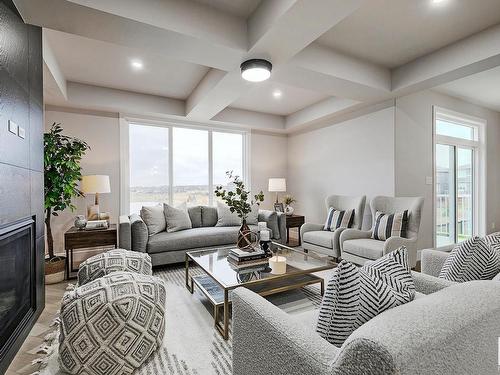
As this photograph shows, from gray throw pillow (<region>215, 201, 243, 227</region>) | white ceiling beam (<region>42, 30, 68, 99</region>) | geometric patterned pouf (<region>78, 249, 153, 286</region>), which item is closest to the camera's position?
geometric patterned pouf (<region>78, 249, 153, 286</region>)

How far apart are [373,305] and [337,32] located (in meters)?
2.55

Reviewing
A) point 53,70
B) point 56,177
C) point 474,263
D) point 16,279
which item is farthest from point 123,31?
point 474,263

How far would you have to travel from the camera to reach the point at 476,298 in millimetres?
786

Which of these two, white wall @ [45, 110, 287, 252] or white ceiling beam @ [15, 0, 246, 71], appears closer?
white ceiling beam @ [15, 0, 246, 71]

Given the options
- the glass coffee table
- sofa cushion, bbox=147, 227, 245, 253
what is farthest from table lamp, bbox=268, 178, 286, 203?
the glass coffee table

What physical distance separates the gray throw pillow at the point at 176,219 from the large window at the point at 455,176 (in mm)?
3799

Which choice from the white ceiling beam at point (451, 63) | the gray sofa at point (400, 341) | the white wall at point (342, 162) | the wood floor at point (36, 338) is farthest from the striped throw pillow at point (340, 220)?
the wood floor at point (36, 338)

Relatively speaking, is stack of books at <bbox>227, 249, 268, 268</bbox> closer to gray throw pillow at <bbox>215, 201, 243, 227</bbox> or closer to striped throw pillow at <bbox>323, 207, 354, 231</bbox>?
gray throw pillow at <bbox>215, 201, 243, 227</bbox>

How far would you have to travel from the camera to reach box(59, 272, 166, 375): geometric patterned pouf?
1477 millimetres

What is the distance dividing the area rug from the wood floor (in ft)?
0.21

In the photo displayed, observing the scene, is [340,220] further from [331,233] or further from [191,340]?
[191,340]

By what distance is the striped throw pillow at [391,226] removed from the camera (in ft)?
10.4

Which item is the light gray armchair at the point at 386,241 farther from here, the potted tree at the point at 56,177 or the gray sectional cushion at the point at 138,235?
the potted tree at the point at 56,177

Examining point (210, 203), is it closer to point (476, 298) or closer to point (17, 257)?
point (17, 257)
